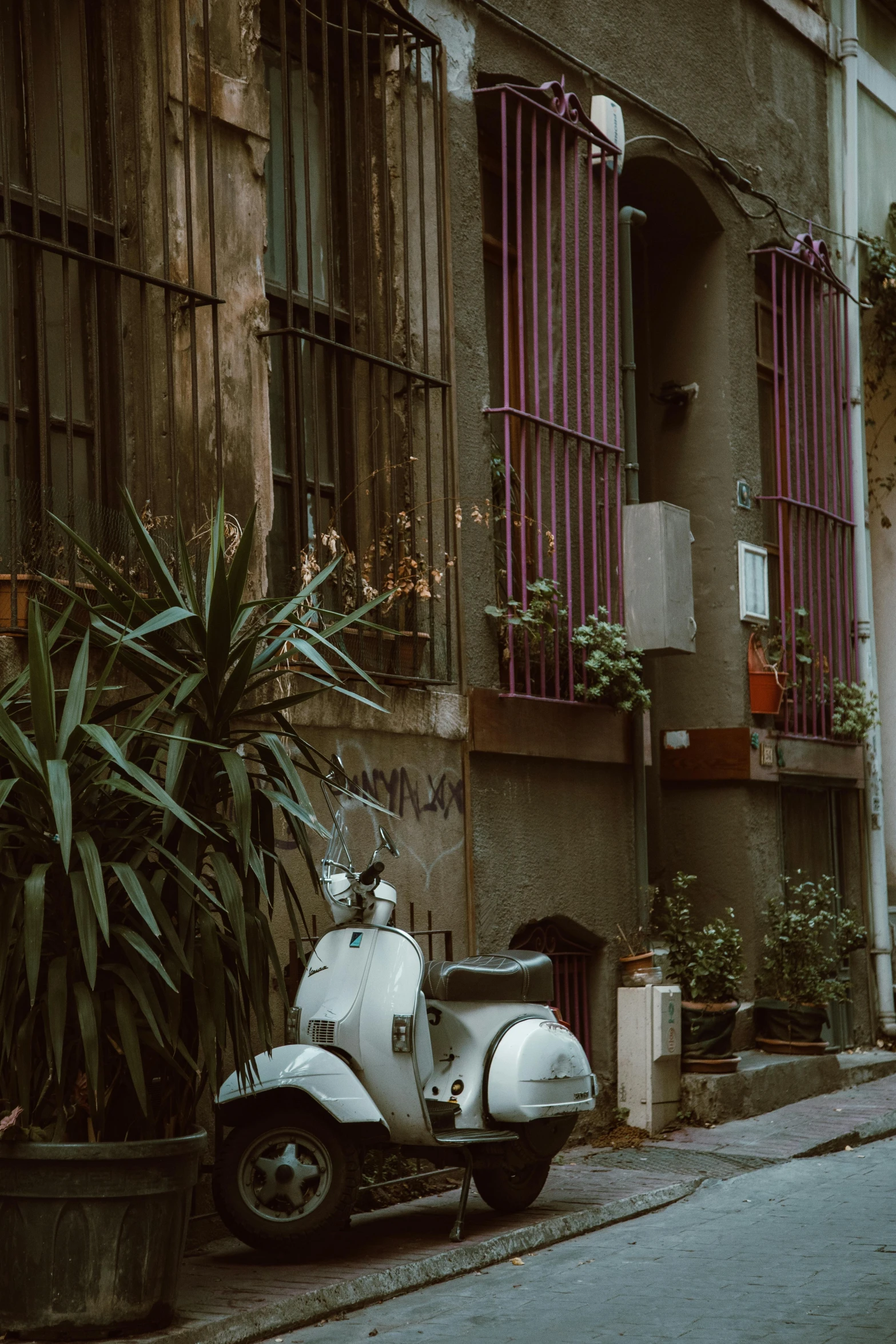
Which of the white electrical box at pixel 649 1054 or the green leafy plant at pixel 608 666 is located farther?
the green leafy plant at pixel 608 666

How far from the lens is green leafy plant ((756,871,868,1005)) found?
36.7ft

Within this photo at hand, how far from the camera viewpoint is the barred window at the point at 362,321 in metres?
8.26

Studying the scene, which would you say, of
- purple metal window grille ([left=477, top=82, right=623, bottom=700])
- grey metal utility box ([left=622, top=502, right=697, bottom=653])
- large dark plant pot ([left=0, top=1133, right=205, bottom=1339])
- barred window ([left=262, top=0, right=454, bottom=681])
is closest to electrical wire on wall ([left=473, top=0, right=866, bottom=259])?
purple metal window grille ([left=477, top=82, right=623, bottom=700])

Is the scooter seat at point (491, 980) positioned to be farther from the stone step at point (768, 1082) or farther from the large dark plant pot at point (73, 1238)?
the stone step at point (768, 1082)

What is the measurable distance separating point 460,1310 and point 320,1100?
0.88 meters

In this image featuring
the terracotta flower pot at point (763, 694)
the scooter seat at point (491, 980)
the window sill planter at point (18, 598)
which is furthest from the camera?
the terracotta flower pot at point (763, 694)

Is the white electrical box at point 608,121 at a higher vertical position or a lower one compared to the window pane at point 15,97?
higher

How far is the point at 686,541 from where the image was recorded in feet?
33.8

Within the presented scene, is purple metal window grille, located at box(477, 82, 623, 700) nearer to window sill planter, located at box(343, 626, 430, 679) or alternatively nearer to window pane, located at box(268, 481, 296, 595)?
window sill planter, located at box(343, 626, 430, 679)

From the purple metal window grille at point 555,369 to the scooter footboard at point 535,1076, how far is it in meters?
2.45

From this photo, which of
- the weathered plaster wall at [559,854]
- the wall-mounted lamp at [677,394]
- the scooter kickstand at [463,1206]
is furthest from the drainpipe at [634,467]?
the scooter kickstand at [463,1206]

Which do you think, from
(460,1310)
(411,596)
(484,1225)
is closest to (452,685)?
(411,596)

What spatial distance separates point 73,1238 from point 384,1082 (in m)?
1.66

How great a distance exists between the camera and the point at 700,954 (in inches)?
406
